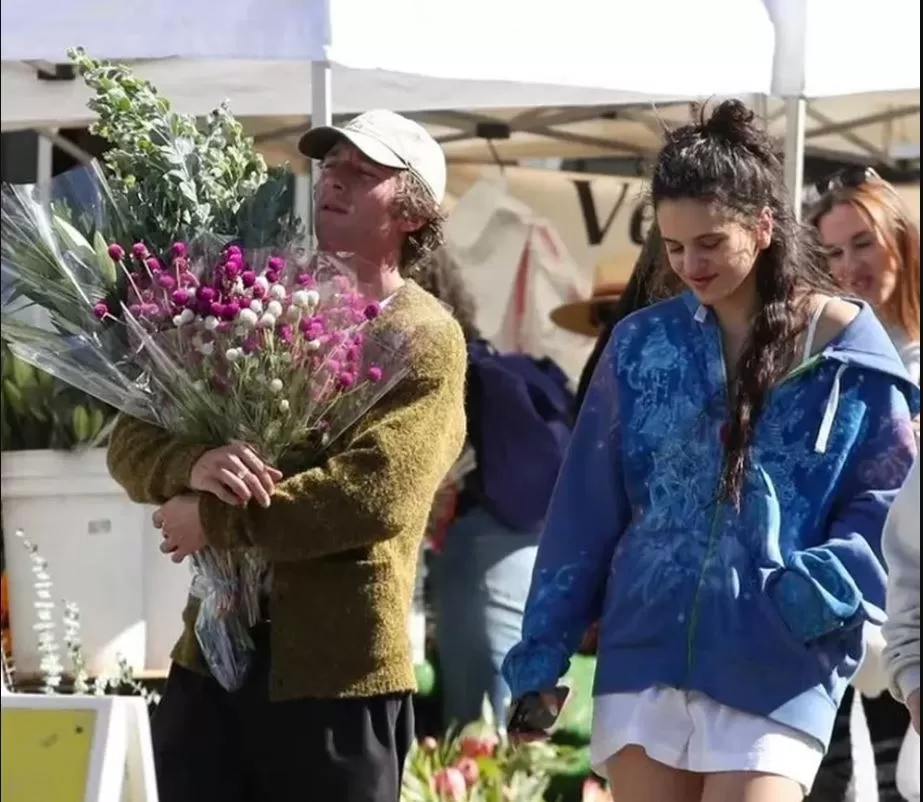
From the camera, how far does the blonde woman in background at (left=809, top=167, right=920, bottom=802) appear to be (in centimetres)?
437

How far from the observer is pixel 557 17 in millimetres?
4375

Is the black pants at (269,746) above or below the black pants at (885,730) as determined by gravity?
above

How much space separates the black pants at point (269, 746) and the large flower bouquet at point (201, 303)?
0.20 feet

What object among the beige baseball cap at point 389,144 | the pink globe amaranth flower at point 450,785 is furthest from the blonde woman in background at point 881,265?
the beige baseball cap at point 389,144

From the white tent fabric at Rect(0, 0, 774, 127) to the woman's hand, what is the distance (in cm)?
124

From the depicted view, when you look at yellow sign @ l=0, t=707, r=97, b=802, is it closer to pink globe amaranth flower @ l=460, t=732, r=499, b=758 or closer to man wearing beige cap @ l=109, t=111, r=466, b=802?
man wearing beige cap @ l=109, t=111, r=466, b=802

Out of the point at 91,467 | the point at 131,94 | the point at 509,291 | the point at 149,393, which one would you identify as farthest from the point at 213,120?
the point at 509,291

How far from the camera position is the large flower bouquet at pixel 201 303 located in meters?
2.89

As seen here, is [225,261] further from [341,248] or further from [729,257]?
[729,257]

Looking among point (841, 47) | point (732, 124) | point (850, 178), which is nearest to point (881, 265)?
→ point (850, 178)

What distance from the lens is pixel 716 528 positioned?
2.88 metres

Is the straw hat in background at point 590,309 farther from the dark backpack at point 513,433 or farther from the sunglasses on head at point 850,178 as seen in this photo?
the sunglasses on head at point 850,178

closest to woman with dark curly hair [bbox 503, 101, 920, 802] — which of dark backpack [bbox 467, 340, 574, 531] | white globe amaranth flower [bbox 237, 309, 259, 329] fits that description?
white globe amaranth flower [bbox 237, 309, 259, 329]

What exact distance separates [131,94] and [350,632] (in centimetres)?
92
